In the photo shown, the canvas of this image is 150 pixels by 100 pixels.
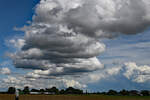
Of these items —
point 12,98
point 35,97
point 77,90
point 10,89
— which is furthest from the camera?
point 77,90

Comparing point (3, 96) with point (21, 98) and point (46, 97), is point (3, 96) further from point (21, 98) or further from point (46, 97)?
point (46, 97)

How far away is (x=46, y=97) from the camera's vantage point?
2902 cm

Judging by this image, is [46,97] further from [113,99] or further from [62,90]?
[62,90]

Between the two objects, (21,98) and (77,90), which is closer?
(21,98)

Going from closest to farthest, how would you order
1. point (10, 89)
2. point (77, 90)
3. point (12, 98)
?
point (12, 98)
point (10, 89)
point (77, 90)

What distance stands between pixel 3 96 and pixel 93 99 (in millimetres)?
9975

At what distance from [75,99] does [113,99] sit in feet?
14.4

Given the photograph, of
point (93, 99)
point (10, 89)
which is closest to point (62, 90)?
point (10, 89)

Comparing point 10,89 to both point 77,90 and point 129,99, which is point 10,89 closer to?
point 77,90

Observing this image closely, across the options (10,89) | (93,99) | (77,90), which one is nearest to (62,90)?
(77,90)

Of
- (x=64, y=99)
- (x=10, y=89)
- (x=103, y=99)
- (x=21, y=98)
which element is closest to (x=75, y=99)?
(x=64, y=99)

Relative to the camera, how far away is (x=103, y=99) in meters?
29.3

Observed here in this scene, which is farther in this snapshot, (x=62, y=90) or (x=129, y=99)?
(x=62, y=90)

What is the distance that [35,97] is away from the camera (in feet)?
92.9
